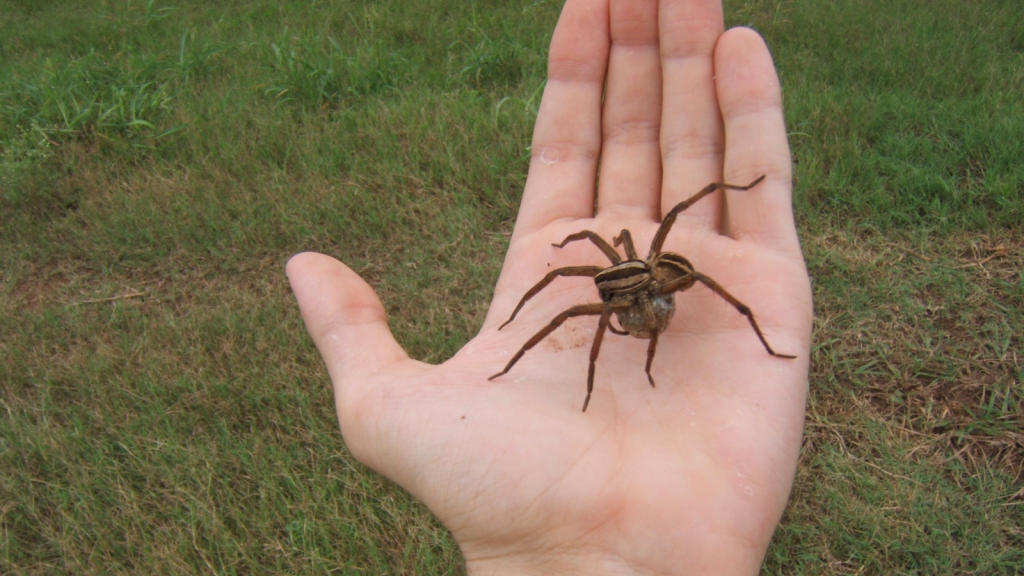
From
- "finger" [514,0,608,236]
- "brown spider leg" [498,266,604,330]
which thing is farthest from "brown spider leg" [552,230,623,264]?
"finger" [514,0,608,236]

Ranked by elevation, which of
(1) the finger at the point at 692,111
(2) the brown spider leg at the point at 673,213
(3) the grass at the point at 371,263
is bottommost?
(3) the grass at the point at 371,263

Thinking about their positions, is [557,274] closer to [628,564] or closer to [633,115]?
[633,115]

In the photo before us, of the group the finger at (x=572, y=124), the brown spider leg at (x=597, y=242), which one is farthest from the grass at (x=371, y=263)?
the brown spider leg at (x=597, y=242)

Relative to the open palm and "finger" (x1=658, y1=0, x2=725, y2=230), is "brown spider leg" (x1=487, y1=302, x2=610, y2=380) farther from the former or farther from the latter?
"finger" (x1=658, y1=0, x2=725, y2=230)

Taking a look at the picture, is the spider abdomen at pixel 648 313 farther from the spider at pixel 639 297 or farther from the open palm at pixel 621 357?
the open palm at pixel 621 357

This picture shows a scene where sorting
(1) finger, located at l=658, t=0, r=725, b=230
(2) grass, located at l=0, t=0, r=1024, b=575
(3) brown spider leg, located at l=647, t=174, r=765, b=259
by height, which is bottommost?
(2) grass, located at l=0, t=0, r=1024, b=575
